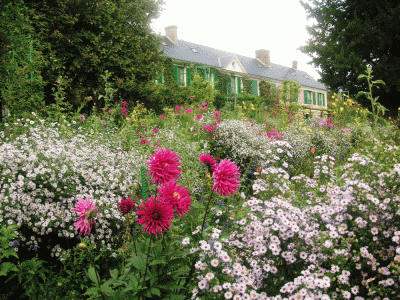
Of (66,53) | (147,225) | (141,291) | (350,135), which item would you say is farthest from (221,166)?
(66,53)

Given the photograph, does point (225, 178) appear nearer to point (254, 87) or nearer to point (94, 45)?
point (94, 45)

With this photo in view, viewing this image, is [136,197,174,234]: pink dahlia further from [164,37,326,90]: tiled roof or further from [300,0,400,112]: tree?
[164,37,326,90]: tiled roof

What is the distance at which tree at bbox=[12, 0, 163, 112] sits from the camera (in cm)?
811

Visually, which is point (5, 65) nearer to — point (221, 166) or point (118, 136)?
point (118, 136)

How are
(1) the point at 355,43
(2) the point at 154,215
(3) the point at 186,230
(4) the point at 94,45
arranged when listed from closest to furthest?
(2) the point at 154,215 < (3) the point at 186,230 < (4) the point at 94,45 < (1) the point at 355,43

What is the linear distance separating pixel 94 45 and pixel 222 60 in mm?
20571

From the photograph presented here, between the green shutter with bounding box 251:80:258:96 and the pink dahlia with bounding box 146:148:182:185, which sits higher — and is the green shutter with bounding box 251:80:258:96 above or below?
above

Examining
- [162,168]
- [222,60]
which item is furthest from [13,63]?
[222,60]

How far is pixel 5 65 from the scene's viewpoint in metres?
4.67

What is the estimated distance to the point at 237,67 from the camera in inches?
1135

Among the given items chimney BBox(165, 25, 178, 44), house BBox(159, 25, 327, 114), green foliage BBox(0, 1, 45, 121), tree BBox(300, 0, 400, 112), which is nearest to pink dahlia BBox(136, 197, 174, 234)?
green foliage BBox(0, 1, 45, 121)

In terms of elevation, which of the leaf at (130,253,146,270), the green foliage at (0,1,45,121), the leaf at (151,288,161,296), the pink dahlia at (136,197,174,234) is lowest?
the leaf at (151,288,161,296)

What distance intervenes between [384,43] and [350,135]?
785 centimetres

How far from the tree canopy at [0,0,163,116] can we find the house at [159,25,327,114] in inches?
359
